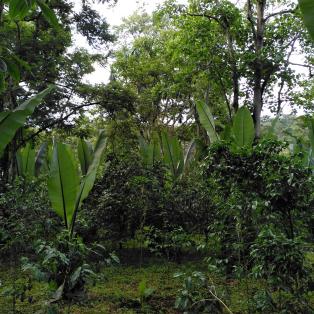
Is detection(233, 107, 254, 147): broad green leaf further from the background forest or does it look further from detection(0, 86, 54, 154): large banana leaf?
detection(0, 86, 54, 154): large banana leaf

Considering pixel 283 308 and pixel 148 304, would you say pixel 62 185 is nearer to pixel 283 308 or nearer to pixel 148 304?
pixel 148 304

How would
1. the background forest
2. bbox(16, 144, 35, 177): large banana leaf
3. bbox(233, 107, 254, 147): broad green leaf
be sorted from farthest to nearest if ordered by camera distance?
bbox(16, 144, 35, 177): large banana leaf → bbox(233, 107, 254, 147): broad green leaf → the background forest

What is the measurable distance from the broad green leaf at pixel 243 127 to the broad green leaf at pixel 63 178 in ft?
5.87

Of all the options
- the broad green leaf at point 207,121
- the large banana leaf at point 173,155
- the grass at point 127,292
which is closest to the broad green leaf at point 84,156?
the large banana leaf at point 173,155

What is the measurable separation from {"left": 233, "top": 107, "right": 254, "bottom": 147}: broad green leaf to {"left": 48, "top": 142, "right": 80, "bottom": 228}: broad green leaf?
1790mm

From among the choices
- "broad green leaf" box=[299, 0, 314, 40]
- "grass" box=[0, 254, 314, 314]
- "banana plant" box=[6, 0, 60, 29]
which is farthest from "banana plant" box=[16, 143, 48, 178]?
"broad green leaf" box=[299, 0, 314, 40]

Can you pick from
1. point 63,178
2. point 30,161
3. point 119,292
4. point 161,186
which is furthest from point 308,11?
point 30,161

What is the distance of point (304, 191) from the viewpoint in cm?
251

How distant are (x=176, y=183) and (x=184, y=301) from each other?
2646 millimetres

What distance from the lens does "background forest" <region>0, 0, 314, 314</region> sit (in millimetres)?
2482

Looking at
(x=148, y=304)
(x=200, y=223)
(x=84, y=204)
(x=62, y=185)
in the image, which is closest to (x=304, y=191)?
(x=148, y=304)

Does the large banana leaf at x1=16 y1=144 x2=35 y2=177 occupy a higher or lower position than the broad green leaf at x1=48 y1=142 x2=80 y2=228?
higher

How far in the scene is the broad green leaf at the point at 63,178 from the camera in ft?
10.6

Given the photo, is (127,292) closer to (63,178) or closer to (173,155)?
(63,178)
